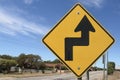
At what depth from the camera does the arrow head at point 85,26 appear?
5.97 meters

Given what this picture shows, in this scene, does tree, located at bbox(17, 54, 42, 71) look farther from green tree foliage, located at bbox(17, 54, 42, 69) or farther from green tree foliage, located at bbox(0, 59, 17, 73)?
green tree foliage, located at bbox(0, 59, 17, 73)

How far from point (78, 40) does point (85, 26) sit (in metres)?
0.28

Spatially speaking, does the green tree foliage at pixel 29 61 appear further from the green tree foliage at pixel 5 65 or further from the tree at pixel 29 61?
the green tree foliage at pixel 5 65

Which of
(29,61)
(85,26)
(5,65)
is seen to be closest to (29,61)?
(29,61)

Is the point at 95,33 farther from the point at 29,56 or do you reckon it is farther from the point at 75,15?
the point at 29,56

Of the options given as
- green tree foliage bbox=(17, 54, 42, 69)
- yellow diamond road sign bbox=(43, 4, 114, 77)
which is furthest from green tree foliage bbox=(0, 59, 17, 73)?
yellow diamond road sign bbox=(43, 4, 114, 77)

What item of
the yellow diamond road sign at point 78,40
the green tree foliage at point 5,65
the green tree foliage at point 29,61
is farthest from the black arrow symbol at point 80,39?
the green tree foliage at point 29,61

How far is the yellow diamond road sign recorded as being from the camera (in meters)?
5.85

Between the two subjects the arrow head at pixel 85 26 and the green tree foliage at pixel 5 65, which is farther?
the green tree foliage at pixel 5 65

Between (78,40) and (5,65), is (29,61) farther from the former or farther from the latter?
(78,40)

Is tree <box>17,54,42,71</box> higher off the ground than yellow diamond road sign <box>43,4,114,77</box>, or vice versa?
tree <box>17,54,42,71</box>

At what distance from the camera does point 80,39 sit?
19.6 ft

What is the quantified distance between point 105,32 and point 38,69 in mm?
116730

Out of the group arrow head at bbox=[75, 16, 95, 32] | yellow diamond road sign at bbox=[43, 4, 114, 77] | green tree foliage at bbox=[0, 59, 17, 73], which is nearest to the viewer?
yellow diamond road sign at bbox=[43, 4, 114, 77]
